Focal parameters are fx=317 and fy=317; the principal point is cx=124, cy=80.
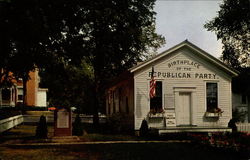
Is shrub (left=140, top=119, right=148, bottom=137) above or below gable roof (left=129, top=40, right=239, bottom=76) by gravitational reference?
below

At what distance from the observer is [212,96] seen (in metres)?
22.8

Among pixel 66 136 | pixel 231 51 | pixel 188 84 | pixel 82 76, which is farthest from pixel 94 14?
pixel 82 76

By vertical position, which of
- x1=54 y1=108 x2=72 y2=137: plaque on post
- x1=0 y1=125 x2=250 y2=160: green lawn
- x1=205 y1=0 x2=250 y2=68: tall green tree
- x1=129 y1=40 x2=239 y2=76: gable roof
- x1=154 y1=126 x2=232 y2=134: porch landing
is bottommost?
x1=0 y1=125 x2=250 y2=160: green lawn

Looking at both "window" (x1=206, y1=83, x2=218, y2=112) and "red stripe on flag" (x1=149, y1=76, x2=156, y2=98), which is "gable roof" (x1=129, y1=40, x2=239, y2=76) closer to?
"red stripe on flag" (x1=149, y1=76, x2=156, y2=98)

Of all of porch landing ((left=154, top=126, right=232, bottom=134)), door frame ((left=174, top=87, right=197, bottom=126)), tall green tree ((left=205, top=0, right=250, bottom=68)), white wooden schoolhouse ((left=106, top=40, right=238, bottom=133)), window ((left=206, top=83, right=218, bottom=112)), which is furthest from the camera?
tall green tree ((left=205, top=0, right=250, bottom=68))

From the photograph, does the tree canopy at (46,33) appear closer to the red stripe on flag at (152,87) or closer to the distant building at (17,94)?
the red stripe on flag at (152,87)

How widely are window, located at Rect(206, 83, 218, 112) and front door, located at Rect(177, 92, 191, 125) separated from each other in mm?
1543

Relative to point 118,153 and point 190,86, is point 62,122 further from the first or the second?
point 190,86

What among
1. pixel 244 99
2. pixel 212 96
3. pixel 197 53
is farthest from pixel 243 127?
pixel 244 99

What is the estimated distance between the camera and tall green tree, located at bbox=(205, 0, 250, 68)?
139 feet

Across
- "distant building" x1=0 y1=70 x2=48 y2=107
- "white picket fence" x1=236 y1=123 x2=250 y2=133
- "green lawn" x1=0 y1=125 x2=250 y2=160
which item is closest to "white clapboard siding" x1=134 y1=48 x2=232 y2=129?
"white picket fence" x1=236 y1=123 x2=250 y2=133

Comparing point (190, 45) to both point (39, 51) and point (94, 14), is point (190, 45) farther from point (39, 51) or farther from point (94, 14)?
point (39, 51)

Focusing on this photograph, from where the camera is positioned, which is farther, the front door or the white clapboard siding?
the front door

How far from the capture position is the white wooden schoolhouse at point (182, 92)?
70.0ft
